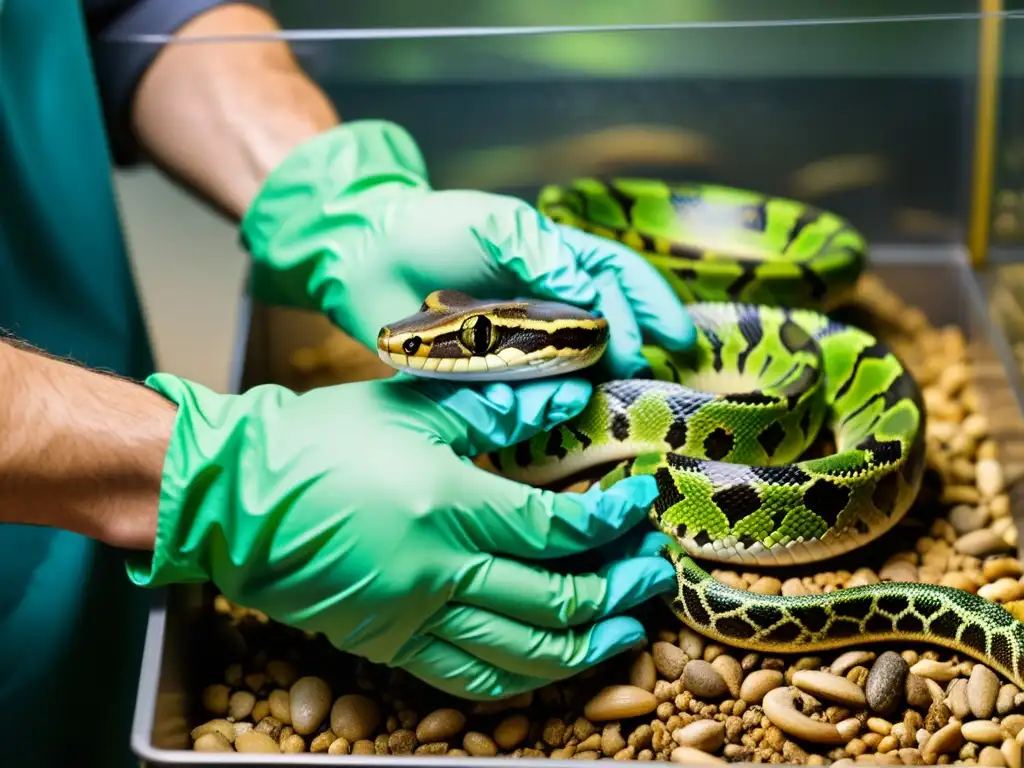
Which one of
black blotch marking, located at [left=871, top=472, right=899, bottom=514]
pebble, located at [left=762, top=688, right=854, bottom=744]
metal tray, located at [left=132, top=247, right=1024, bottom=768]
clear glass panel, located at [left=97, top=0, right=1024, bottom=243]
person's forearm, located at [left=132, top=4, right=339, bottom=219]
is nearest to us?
metal tray, located at [left=132, top=247, right=1024, bottom=768]

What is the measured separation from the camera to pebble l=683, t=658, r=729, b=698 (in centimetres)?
151

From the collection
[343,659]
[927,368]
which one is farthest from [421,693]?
[927,368]

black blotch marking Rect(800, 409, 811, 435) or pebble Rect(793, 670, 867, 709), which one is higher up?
black blotch marking Rect(800, 409, 811, 435)

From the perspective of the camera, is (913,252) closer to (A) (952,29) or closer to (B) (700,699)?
(A) (952,29)

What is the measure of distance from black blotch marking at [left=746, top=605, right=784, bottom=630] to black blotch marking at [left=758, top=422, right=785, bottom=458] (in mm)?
385

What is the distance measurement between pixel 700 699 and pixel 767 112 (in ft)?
5.14

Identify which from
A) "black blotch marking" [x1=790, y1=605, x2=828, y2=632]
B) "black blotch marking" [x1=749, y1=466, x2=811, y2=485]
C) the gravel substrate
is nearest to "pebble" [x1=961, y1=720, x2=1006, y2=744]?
the gravel substrate

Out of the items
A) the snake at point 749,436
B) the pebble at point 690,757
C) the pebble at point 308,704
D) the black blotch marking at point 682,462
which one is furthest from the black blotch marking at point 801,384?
the pebble at point 308,704

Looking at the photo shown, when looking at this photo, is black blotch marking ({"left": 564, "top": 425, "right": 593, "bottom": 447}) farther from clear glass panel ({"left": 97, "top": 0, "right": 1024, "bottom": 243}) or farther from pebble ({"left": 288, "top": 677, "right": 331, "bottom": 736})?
clear glass panel ({"left": 97, "top": 0, "right": 1024, "bottom": 243})

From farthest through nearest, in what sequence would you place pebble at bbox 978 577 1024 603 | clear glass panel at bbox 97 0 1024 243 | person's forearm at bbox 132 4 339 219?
person's forearm at bbox 132 4 339 219 < clear glass panel at bbox 97 0 1024 243 < pebble at bbox 978 577 1024 603

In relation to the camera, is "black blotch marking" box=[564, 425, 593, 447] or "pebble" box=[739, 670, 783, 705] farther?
"black blotch marking" box=[564, 425, 593, 447]

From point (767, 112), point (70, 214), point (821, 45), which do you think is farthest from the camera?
point (767, 112)

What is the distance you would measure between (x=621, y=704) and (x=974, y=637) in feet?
1.67

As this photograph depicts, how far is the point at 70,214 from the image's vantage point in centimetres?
203
